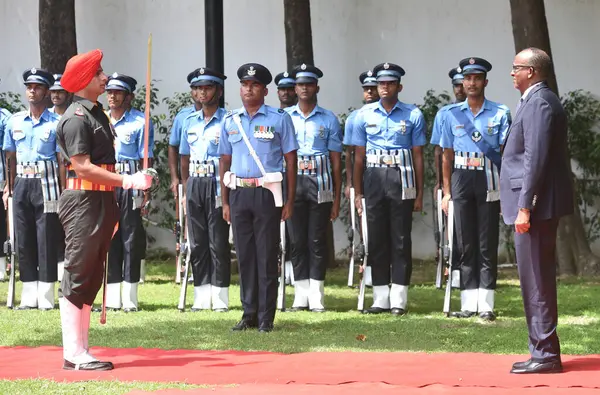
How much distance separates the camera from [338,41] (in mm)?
17734

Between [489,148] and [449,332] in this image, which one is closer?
[449,332]

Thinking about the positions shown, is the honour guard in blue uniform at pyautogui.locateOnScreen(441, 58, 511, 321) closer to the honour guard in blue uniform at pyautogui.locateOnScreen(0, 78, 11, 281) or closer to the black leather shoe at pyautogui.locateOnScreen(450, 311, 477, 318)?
the black leather shoe at pyautogui.locateOnScreen(450, 311, 477, 318)

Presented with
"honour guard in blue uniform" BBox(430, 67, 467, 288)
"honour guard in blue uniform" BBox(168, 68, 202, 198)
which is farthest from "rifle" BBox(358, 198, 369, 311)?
"honour guard in blue uniform" BBox(168, 68, 202, 198)

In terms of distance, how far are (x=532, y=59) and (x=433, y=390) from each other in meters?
2.45

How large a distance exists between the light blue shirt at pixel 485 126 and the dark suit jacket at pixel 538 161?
10.1 ft

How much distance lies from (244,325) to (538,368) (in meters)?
3.38

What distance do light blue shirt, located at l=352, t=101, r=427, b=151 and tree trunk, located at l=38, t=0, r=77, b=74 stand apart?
5436 millimetres

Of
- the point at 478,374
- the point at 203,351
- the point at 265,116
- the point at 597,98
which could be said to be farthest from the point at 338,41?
the point at 478,374

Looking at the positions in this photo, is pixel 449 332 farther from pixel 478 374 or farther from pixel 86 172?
pixel 86 172

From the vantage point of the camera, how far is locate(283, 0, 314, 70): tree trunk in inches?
629

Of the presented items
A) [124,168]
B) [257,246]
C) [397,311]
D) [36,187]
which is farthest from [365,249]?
[36,187]

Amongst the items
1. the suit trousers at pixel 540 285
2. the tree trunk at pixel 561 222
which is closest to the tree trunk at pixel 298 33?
the tree trunk at pixel 561 222

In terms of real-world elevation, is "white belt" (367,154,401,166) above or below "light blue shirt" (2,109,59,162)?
below

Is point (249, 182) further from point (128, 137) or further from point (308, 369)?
point (308, 369)
